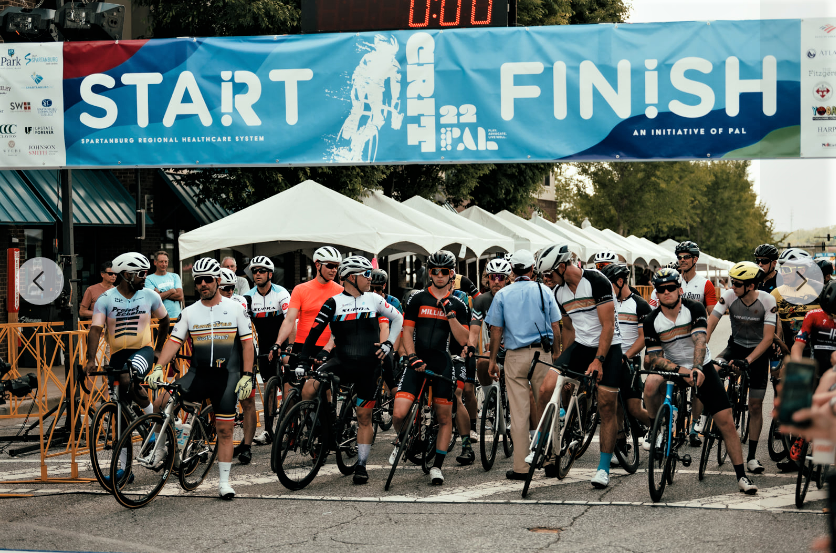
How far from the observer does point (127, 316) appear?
8828mm

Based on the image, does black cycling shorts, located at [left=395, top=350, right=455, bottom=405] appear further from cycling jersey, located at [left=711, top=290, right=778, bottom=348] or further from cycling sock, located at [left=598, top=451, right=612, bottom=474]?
cycling jersey, located at [left=711, top=290, right=778, bottom=348]

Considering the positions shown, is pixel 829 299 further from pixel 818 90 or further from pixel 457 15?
pixel 457 15

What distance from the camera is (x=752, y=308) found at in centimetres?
904

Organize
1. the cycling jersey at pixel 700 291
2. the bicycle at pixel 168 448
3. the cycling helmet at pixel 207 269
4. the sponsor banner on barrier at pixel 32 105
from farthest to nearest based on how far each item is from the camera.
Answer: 1. the cycling jersey at pixel 700 291
2. the sponsor banner on barrier at pixel 32 105
3. the cycling helmet at pixel 207 269
4. the bicycle at pixel 168 448

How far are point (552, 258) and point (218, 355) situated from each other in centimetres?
294

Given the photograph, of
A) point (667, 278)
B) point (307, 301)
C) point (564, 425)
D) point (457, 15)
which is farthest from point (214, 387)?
point (667, 278)

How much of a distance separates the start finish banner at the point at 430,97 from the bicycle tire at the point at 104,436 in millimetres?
2224

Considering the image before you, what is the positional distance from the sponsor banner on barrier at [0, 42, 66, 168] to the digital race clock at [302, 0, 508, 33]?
2.82 m

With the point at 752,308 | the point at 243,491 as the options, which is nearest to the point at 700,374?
the point at 752,308

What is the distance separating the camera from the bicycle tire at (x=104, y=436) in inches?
295

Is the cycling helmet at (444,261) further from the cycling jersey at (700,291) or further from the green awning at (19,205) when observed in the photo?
the green awning at (19,205)

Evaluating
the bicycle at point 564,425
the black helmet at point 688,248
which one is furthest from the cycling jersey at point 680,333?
the black helmet at point 688,248

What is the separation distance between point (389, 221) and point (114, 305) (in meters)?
7.59

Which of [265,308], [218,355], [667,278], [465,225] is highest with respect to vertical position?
[465,225]
